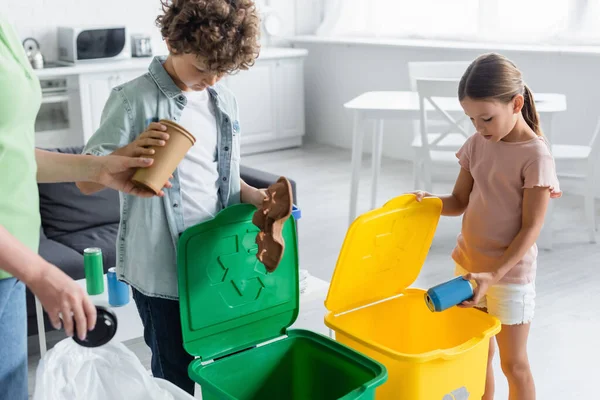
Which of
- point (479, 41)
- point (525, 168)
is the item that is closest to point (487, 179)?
point (525, 168)

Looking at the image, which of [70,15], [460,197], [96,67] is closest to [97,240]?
[460,197]

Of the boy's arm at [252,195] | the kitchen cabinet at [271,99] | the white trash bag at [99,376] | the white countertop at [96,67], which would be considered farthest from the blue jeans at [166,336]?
the kitchen cabinet at [271,99]

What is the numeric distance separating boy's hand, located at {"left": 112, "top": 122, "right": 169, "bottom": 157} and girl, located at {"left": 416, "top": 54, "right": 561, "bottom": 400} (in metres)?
0.64

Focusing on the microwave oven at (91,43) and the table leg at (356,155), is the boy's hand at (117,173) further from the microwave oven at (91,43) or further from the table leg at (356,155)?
the microwave oven at (91,43)

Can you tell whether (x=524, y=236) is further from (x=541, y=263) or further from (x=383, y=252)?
(x=541, y=263)

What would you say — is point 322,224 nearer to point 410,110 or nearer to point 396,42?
point 410,110

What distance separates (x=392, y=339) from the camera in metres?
1.88

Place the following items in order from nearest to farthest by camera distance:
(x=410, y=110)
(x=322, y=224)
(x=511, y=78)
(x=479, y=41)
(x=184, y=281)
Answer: (x=184, y=281) < (x=511, y=78) < (x=410, y=110) < (x=322, y=224) < (x=479, y=41)

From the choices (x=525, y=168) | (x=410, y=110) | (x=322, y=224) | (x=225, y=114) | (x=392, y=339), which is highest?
(x=225, y=114)

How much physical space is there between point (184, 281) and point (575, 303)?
2.11 m

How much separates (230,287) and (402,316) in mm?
502

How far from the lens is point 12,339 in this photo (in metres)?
1.20

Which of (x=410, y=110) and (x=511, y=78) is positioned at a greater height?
(x=511, y=78)

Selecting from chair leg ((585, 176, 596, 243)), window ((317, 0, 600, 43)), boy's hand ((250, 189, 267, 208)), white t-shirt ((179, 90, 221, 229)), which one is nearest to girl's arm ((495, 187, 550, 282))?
boy's hand ((250, 189, 267, 208))
